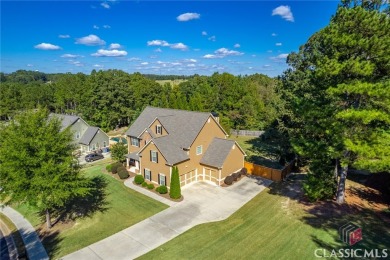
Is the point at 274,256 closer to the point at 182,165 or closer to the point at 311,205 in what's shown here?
the point at 311,205

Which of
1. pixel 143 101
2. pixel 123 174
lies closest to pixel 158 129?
pixel 123 174

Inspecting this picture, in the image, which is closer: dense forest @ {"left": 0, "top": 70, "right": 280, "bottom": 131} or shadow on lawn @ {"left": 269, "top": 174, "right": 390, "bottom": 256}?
shadow on lawn @ {"left": 269, "top": 174, "right": 390, "bottom": 256}

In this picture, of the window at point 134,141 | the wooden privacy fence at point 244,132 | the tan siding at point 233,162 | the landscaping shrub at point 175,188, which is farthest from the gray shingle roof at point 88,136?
the wooden privacy fence at point 244,132

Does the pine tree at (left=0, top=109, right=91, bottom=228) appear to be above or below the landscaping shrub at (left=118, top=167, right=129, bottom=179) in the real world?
above

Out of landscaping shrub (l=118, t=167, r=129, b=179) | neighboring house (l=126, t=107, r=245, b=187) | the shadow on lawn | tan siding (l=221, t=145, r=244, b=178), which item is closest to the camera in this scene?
the shadow on lawn

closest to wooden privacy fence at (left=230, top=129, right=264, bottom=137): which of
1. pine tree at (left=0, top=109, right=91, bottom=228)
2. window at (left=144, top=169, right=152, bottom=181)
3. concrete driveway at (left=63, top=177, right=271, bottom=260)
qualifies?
concrete driveway at (left=63, top=177, right=271, bottom=260)

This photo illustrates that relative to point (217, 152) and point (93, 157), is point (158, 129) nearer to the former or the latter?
point (217, 152)

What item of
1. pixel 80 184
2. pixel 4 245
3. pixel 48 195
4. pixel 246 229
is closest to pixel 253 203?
pixel 246 229

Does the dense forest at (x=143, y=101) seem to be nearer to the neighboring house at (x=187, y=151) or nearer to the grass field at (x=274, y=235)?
the neighboring house at (x=187, y=151)

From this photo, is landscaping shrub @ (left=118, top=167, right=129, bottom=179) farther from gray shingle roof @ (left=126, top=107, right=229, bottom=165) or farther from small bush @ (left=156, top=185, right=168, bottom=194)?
small bush @ (left=156, top=185, right=168, bottom=194)
